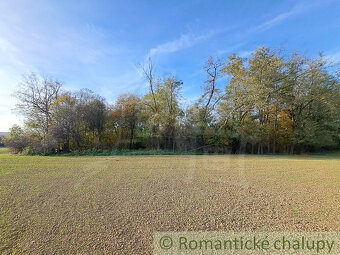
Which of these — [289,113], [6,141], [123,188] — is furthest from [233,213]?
[289,113]

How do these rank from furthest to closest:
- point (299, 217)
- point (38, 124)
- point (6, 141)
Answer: point (38, 124)
point (6, 141)
point (299, 217)

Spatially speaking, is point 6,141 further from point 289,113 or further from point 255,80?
point 289,113

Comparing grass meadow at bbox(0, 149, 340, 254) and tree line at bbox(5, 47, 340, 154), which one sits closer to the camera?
grass meadow at bbox(0, 149, 340, 254)

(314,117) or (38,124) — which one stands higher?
(314,117)

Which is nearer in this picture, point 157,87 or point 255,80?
point 255,80

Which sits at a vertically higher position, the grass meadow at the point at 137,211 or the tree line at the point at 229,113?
the tree line at the point at 229,113

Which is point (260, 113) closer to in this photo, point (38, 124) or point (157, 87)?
point (157, 87)

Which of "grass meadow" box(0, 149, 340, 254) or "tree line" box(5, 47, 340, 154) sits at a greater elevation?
"tree line" box(5, 47, 340, 154)

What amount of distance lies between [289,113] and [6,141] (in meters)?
22.8

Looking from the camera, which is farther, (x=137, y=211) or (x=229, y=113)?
(x=229, y=113)

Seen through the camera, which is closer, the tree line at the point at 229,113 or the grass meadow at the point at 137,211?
the grass meadow at the point at 137,211

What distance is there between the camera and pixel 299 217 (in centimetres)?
229

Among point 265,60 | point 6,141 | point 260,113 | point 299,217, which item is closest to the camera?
point 299,217

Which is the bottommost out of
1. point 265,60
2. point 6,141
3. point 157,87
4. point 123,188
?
point 123,188
